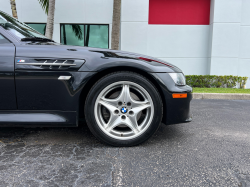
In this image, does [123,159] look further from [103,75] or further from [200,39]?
[200,39]

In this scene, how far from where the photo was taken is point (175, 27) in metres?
8.89

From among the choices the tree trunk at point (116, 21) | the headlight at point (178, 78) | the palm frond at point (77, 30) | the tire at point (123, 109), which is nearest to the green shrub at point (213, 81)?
the tree trunk at point (116, 21)

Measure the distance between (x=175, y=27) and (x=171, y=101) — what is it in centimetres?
772

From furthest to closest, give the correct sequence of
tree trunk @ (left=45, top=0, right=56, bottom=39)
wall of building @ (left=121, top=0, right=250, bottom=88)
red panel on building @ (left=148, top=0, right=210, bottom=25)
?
red panel on building @ (left=148, top=0, right=210, bottom=25) → wall of building @ (left=121, top=0, right=250, bottom=88) → tree trunk @ (left=45, top=0, right=56, bottom=39)

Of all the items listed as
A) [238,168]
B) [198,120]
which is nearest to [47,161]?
[238,168]

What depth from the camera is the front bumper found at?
6.70 feet

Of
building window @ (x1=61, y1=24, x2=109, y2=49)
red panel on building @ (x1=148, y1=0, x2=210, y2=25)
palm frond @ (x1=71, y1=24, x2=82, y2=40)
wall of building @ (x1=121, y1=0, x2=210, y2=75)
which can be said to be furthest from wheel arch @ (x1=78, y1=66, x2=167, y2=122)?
red panel on building @ (x1=148, y1=0, x2=210, y2=25)

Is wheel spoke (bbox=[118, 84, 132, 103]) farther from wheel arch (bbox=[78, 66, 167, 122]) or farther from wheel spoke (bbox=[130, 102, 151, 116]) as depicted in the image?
wheel arch (bbox=[78, 66, 167, 122])

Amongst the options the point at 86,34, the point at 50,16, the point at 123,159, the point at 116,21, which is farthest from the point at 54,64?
the point at 86,34

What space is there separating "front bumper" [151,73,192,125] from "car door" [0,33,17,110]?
1.41m

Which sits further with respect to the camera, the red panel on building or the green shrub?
the red panel on building

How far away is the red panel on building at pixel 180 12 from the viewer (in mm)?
8812

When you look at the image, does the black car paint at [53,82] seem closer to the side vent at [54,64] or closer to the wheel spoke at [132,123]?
the side vent at [54,64]

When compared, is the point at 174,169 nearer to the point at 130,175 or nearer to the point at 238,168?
the point at 130,175
